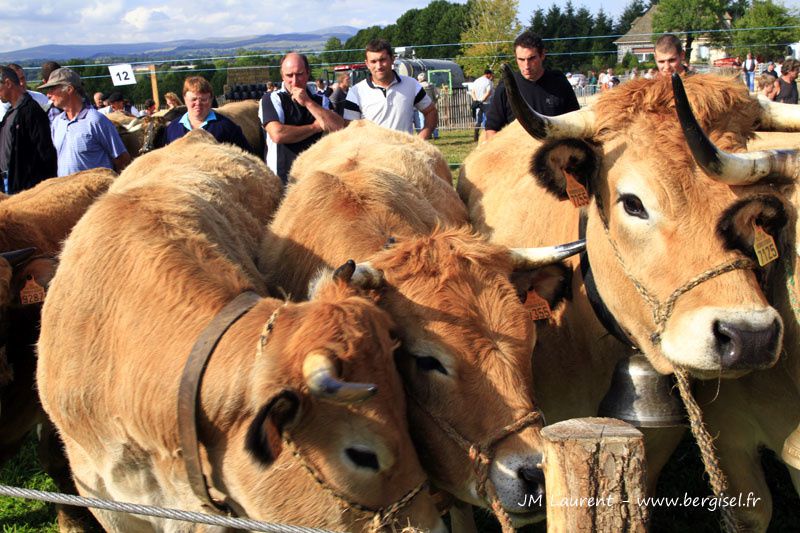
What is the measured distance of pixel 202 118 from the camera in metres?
7.20

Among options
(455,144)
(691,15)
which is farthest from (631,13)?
(455,144)

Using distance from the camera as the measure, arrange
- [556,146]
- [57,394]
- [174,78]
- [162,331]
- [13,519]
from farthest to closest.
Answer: [174,78] → [13,519] → [556,146] → [57,394] → [162,331]

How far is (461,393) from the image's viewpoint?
3135 millimetres

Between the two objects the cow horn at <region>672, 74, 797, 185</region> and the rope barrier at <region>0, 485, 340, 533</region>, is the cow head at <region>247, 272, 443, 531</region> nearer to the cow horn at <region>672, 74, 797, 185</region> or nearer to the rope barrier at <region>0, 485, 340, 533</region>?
the rope barrier at <region>0, 485, 340, 533</region>

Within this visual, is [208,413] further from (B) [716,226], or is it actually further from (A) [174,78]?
(A) [174,78]

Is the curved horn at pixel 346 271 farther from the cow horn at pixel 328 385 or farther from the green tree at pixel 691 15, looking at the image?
the green tree at pixel 691 15

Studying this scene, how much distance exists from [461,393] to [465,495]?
1.42 ft

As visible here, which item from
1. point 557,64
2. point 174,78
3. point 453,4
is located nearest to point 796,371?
point 174,78

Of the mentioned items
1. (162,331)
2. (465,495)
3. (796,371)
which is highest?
(162,331)

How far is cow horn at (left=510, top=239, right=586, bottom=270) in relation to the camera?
145 inches

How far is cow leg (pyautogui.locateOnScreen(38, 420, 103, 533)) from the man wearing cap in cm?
303

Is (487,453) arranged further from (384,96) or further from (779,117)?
(384,96)

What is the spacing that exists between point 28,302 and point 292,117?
11.3ft

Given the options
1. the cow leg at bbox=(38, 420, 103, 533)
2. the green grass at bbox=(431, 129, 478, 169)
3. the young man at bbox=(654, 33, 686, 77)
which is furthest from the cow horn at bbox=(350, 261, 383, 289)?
the green grass at bbox=(431, 129, 478, 169)
